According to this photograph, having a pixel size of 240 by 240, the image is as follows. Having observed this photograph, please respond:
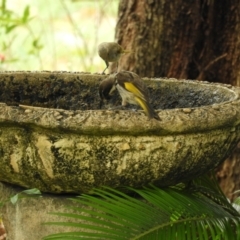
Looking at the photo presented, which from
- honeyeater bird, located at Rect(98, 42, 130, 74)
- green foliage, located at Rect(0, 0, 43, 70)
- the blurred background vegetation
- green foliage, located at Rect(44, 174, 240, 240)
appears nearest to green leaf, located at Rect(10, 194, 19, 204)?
green foliage, located at Rect(44, 174, 240, 240)

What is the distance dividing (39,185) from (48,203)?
0.35 ft

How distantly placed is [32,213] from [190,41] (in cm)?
168

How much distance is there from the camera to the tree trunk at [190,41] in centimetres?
351

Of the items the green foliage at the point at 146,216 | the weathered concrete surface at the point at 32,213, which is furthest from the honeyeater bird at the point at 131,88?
the weathered concrete surface at the point at 32,213

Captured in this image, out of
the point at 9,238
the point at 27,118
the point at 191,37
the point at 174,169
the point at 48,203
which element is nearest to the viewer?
the point at 27,118

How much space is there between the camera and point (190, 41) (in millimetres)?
3566

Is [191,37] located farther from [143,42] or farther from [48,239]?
[48,239]

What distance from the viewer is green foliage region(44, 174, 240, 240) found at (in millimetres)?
1940

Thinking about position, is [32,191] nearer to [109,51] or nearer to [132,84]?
[132,84]

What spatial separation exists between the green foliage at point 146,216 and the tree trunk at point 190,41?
1.40 metres

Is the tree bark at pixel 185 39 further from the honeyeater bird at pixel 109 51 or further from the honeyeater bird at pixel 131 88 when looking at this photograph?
the honeyeater bird at pixel 131 88

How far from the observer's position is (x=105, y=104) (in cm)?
264

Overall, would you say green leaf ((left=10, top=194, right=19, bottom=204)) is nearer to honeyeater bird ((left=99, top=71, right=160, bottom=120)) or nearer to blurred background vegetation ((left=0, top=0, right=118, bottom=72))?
honeyeater bird ((left=99, top=71, right=160, bottom=120))

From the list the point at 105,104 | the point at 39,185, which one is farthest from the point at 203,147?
the point at 105,104
